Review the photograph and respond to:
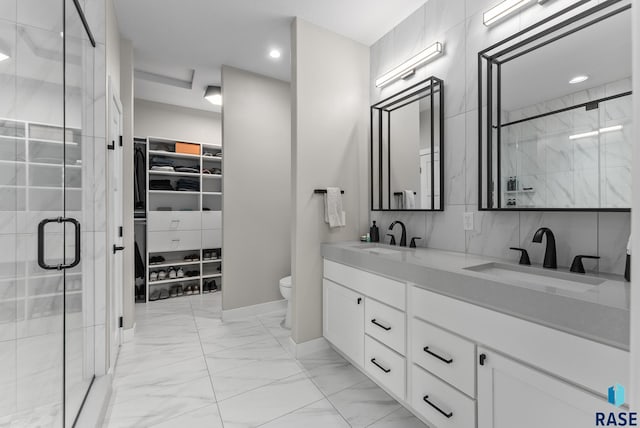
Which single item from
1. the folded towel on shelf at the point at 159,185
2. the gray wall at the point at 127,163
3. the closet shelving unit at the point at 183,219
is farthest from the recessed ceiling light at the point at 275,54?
the folded towel on shelf at the point at 159,185

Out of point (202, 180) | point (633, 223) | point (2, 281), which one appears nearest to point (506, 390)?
point (633, 223)

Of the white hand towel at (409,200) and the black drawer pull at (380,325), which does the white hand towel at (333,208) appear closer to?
the white hand towel at (409,200)

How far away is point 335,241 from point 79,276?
1.80 meters

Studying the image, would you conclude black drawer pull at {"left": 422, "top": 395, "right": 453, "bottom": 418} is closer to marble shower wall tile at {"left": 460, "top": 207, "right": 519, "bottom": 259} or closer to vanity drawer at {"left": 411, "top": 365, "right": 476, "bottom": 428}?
vanity drawer at {"left": 411, "top": 365, "right": 476, "bottom": 428}

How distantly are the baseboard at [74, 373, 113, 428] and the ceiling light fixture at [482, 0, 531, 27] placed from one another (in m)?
3.17

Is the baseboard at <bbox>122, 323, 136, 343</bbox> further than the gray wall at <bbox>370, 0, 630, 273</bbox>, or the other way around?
the baseboard at <bbox>122, 323, 136, 343</bbox>

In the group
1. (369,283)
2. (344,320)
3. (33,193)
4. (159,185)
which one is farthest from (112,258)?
(159,185)

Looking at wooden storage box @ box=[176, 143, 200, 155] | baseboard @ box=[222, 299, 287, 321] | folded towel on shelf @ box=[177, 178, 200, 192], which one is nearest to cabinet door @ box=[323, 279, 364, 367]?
baseboard @ box=[222, 299, 287, 321]

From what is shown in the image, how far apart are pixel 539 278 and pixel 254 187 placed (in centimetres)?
275

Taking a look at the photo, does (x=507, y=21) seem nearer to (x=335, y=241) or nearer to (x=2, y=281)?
(x=335, y=241)

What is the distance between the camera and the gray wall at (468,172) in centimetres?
137

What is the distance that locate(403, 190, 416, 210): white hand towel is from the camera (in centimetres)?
233

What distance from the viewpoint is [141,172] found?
12.7ft

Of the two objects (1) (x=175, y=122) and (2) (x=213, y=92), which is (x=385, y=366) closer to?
(2) (x=213, y=92)
